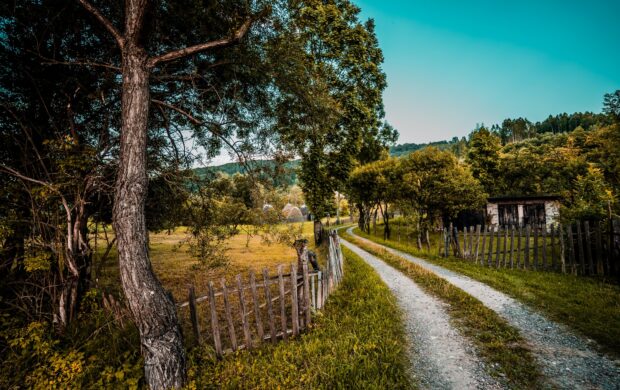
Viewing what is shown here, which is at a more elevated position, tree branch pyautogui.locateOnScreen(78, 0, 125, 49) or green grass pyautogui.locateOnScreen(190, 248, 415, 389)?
tree branch pyautogui.locateOnScreen(78, 0, 125, 49)

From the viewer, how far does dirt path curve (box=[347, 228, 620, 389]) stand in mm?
3725

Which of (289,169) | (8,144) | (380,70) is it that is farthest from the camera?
(380,70)

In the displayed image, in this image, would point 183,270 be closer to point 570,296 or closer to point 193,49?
point 193,49

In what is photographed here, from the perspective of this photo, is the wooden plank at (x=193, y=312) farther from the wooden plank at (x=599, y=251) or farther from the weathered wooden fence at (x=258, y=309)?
the wooden plank at (x=599, y=251)

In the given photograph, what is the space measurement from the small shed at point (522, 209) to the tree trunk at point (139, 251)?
A: 28.8 meters

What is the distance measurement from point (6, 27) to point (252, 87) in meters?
4.56

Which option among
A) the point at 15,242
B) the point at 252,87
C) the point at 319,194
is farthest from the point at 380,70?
the point at 15,242

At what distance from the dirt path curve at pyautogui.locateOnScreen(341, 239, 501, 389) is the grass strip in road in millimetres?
223

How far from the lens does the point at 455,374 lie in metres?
4.05

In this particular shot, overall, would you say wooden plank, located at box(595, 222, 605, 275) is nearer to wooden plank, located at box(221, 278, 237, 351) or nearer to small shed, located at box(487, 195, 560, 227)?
wooden plank, located at box(221, 278, 237, 351)

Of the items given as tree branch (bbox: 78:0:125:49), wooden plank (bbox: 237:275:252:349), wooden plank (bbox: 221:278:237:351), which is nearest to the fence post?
wooden plank (bbox: 237:275:252:349)

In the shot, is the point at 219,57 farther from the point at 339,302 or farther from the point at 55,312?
the point at 339,302

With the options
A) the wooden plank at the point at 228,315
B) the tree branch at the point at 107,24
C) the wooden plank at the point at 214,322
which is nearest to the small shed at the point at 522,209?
the wooden plank at the point at 228,315

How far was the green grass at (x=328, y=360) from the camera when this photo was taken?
154 inches
